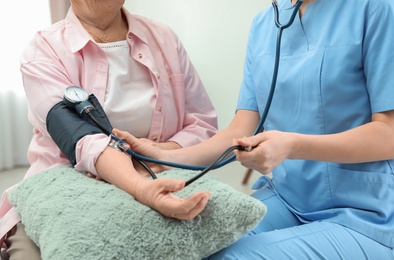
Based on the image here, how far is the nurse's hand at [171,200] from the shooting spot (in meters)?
0.89

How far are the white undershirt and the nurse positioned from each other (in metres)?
0.13

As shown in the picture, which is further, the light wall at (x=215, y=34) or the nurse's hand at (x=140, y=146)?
the light wall at (x=215, y=34)

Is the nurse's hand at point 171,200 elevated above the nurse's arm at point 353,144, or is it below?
below

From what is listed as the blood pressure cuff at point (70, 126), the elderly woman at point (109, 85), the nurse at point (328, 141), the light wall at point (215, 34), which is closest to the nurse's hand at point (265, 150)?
the nurse at point (328, 141)

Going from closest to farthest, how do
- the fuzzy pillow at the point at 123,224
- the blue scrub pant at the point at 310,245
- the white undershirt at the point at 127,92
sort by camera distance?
the fuzzy pillow at the point at 123,224 → the blue scrub pant at the point at 310,245 → the white undershirt at the point at 127,92

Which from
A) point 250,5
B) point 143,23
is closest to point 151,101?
point 143,23

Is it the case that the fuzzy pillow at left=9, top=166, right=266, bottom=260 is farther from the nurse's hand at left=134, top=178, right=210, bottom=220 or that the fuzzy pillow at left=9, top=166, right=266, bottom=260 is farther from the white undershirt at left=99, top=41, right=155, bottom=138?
the white undershirt at left=99, top=41, right=155, bottom=138

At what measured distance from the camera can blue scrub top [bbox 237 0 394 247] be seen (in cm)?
104

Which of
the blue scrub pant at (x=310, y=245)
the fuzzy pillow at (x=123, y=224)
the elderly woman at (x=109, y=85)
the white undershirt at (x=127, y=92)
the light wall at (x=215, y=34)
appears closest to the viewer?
the fuzzy pillow at (x=123, y=224)

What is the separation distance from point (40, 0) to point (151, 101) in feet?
6.32

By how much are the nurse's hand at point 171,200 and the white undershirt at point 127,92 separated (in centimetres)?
39

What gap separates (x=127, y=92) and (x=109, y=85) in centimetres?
6

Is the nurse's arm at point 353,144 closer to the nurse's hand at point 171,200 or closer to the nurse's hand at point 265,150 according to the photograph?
the nurse's hand at point 265,150

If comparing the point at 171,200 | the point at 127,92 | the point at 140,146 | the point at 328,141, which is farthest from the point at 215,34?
the point at 171,200
